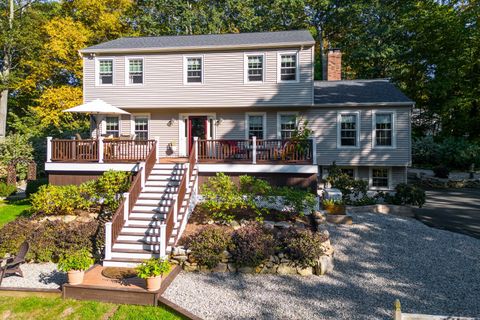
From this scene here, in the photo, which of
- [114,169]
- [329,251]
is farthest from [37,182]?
[329,251]

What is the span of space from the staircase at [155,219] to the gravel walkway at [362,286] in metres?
1.31

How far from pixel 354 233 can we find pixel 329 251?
2.26m

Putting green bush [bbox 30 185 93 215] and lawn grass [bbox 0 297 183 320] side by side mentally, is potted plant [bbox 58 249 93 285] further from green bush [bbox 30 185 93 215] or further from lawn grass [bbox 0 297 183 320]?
green bush [bbox 30 185 93 215]

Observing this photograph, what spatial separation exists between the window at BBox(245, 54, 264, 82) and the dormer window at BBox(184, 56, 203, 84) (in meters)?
2.36

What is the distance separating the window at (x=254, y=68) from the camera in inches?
616

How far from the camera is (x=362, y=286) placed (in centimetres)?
767

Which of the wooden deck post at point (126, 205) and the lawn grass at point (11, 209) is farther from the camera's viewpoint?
the lawn grass at point (11, 209)

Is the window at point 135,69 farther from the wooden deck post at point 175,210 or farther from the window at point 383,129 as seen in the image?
the window at point 383,129

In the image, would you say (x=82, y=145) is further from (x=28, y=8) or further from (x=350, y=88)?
(x=28, y=8)

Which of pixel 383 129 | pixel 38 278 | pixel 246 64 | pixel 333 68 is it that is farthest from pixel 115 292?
pixel 333 68

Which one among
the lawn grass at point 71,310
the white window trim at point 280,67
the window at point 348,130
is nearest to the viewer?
the lawn grass at point 71,310

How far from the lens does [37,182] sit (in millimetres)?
15977

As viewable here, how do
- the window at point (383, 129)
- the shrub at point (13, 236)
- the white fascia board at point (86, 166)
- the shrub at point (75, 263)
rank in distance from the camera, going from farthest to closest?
the window at point (383, 129), the white fascia board at point (86, 166), the shrub at point (13, 236), the shrub at point (75, 263)

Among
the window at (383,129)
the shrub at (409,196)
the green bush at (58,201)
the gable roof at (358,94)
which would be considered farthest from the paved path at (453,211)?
the green bush at (58,201)
